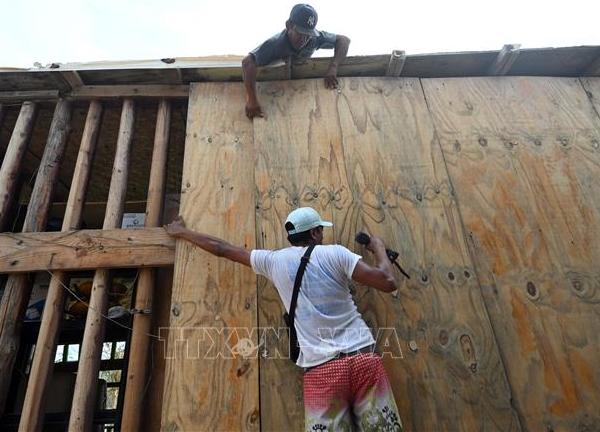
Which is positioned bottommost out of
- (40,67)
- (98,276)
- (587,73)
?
(98,276)

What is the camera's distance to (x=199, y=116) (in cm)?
377

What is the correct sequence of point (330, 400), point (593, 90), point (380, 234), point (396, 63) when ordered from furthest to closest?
point (593, 90), point (396, 63), point (380, 234), point (330, 400)

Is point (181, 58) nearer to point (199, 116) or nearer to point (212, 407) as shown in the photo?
point (199, 116)

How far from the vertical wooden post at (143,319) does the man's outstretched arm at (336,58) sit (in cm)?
178

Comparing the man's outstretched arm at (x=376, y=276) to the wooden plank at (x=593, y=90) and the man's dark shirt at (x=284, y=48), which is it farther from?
the wooden plank at (x=593, y=90)

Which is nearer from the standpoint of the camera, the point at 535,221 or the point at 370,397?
the point at 370,397

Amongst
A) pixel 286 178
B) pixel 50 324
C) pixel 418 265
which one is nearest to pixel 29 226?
pixel 50 324

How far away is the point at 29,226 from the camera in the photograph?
3.35 meters

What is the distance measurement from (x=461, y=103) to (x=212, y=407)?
11.9 ft

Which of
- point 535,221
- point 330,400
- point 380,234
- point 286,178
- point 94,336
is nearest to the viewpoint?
point 330,400

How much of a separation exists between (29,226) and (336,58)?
3341 mm

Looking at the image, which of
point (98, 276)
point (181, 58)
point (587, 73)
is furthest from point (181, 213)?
point (587, 73)

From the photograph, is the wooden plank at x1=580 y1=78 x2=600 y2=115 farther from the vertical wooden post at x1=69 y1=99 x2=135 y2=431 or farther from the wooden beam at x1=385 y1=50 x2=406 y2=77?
the vertical wooden post at x1=69 y1=99 x2=135 y2=431

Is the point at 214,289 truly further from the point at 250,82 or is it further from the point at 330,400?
the point at 250,82
